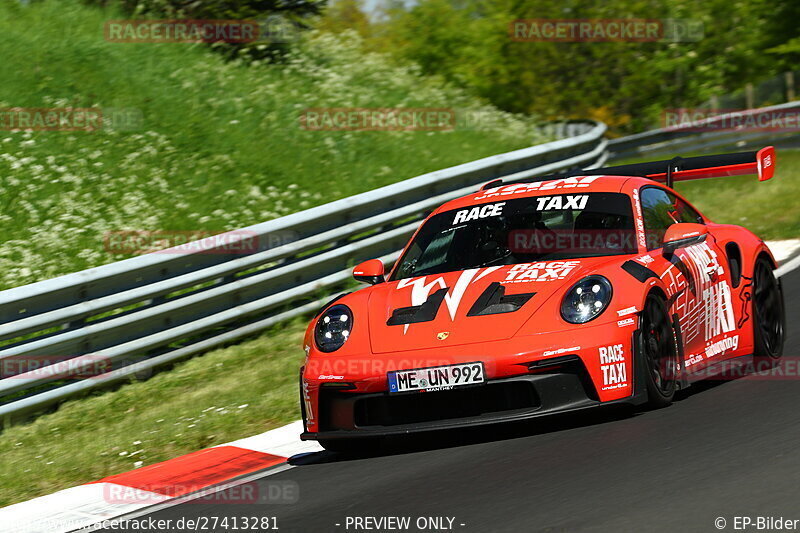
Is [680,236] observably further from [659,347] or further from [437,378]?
[437,378]

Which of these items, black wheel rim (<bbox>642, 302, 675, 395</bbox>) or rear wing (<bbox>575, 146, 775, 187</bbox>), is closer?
black wheel rim (<bbox>642, 302, 675, 395</bbox>)

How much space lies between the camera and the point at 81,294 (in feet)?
28.0

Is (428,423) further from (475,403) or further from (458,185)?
(458,185)

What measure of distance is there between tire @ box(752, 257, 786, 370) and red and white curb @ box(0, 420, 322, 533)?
290 cm

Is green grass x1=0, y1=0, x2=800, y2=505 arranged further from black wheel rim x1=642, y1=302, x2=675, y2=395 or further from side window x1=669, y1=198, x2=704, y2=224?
side window x1=669, y1=198, x2=704, y2=224

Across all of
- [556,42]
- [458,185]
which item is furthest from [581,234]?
[556,42]

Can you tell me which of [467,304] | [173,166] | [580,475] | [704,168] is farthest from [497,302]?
[173,166]

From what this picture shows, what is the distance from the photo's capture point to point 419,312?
617 centimetres

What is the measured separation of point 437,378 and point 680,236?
1701 mm

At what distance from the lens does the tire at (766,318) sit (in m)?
7.33

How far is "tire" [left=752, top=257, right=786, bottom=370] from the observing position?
24.0ft

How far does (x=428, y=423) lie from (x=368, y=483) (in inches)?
17.5

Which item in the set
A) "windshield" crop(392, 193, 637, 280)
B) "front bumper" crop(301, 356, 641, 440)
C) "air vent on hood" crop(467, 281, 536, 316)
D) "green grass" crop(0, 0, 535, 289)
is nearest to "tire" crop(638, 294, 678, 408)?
"front bumper" crop(301, 356, 641, 440)

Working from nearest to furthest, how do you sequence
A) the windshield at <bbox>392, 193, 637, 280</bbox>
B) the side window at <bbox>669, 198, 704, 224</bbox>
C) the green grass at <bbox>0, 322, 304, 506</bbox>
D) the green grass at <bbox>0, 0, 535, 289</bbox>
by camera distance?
the windshield at <bbox>392, 193, 637, 280</bbox> → the green grass at <bbox>0, 322, 304, 506</bbox> → the side window at <bbox>669, 198, 704, 224</bbox> → the green grass at <bbox>0, 0, 535, 289</bbox>
